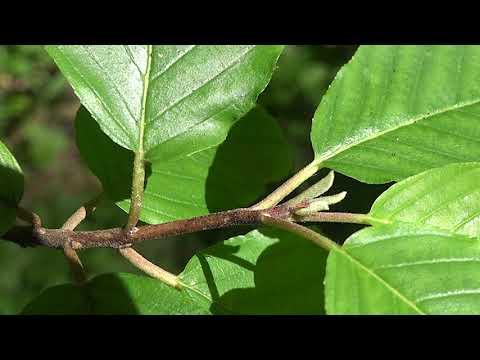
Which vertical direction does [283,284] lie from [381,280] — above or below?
below

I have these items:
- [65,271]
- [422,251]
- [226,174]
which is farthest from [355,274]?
[65,271]

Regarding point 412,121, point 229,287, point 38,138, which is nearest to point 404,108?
point 412,121

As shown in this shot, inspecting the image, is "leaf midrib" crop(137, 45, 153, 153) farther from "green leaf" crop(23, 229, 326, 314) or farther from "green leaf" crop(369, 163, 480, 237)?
"green leaf" crop(369, 163, 480, 237)

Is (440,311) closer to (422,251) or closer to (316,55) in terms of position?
(422,251)

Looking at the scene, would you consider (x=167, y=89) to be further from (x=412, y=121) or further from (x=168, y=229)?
(x=412, y=121)

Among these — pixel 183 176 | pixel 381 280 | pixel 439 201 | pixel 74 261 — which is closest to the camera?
pixel 381 280
